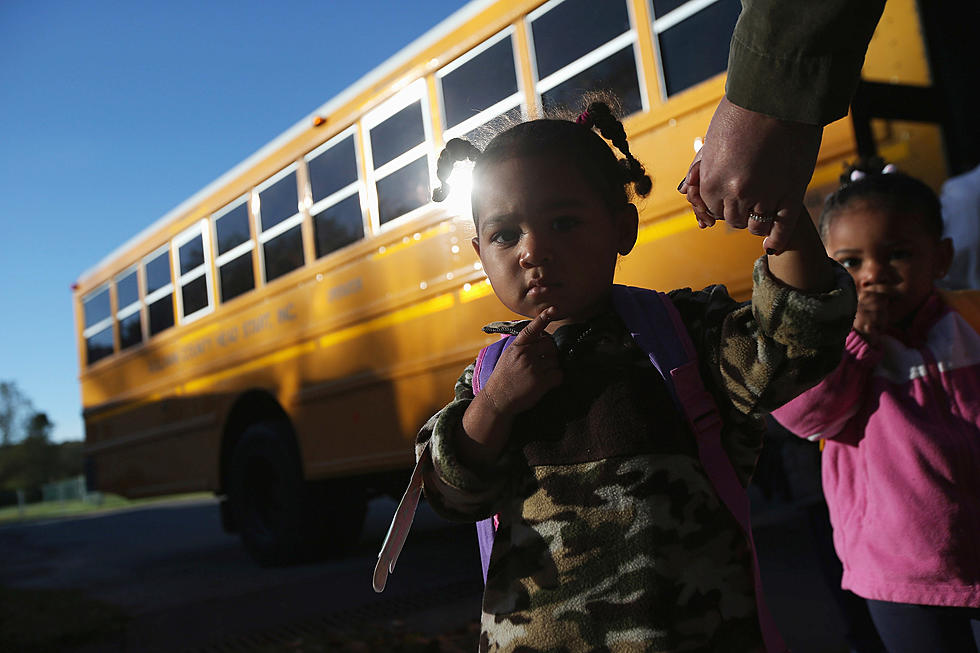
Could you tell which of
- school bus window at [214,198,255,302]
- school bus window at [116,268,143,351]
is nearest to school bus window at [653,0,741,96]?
school bus window at [214,198,255,302]

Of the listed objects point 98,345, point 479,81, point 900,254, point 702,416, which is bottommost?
point 702,416

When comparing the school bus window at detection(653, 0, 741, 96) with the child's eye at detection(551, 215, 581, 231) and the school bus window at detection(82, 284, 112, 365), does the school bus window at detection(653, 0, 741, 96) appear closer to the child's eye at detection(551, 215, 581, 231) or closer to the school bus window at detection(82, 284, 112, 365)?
the child's eye at detection(551, 215, 581, 231)

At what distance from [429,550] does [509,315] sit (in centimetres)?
246

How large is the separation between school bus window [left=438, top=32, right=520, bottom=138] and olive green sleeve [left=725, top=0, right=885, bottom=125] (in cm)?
237

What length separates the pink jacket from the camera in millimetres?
1230

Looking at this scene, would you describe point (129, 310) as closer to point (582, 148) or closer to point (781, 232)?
point (582, 148)

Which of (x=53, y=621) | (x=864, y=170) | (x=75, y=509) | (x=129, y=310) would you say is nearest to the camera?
(x=864, y=170)

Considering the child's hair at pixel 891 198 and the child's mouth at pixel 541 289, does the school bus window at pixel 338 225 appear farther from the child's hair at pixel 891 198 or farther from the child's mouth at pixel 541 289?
the child's mouth at pixel 541 289

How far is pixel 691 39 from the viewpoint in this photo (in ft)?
8.95

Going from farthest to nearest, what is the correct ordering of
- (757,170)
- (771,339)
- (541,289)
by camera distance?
(541,289)
(771,339)
(757,170)

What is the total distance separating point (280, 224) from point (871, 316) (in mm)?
3835

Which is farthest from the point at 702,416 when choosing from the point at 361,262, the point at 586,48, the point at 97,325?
the point at 97,325

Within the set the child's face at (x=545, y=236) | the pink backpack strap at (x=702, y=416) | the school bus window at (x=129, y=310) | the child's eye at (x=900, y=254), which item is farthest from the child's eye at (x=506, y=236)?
the school bus window at (x=129, y=310)

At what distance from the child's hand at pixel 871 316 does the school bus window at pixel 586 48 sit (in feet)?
5.50
